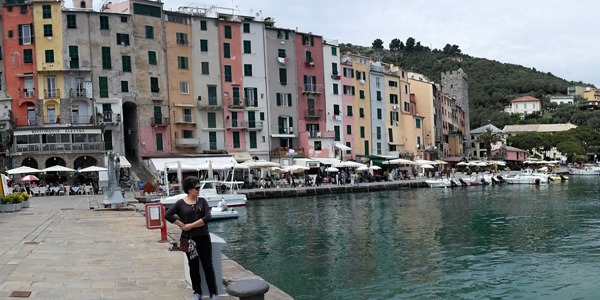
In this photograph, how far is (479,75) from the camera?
18375 cm

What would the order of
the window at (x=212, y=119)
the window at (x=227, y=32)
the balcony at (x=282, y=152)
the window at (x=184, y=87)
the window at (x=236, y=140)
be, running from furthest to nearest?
1. the balcony at (x=282, y=152)
2. the window at (x=227, y=32)
3. the window at (x=236, y=140)
4. the window at (x=212, y=119)
5. the window at (x=184, y=87)

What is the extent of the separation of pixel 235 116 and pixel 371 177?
1551 cm

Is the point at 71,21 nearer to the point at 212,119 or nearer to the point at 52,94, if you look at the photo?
the point at 52,94

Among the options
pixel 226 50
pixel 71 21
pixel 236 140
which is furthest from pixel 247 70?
pixel 71 21

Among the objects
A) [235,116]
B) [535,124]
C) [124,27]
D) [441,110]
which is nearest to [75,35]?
[124,27]

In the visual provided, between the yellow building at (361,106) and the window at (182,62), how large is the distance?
21.4 m

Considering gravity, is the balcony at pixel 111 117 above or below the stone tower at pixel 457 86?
below

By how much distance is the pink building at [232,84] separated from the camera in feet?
183

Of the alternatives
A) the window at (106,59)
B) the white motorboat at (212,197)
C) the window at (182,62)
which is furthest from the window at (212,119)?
the white motorboat at (212,197)

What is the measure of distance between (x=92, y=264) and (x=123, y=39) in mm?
43092

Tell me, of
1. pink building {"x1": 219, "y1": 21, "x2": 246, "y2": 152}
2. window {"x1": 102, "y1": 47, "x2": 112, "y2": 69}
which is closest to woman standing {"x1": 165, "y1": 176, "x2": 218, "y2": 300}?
window {"x1": 102, "y1": 47, "x2": 112, "y2": 69}

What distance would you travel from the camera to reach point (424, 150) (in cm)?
7662

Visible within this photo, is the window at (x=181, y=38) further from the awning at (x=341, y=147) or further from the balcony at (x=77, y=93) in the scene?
the awning at (x=341, y=147)

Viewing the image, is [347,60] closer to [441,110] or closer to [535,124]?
[441,110]
